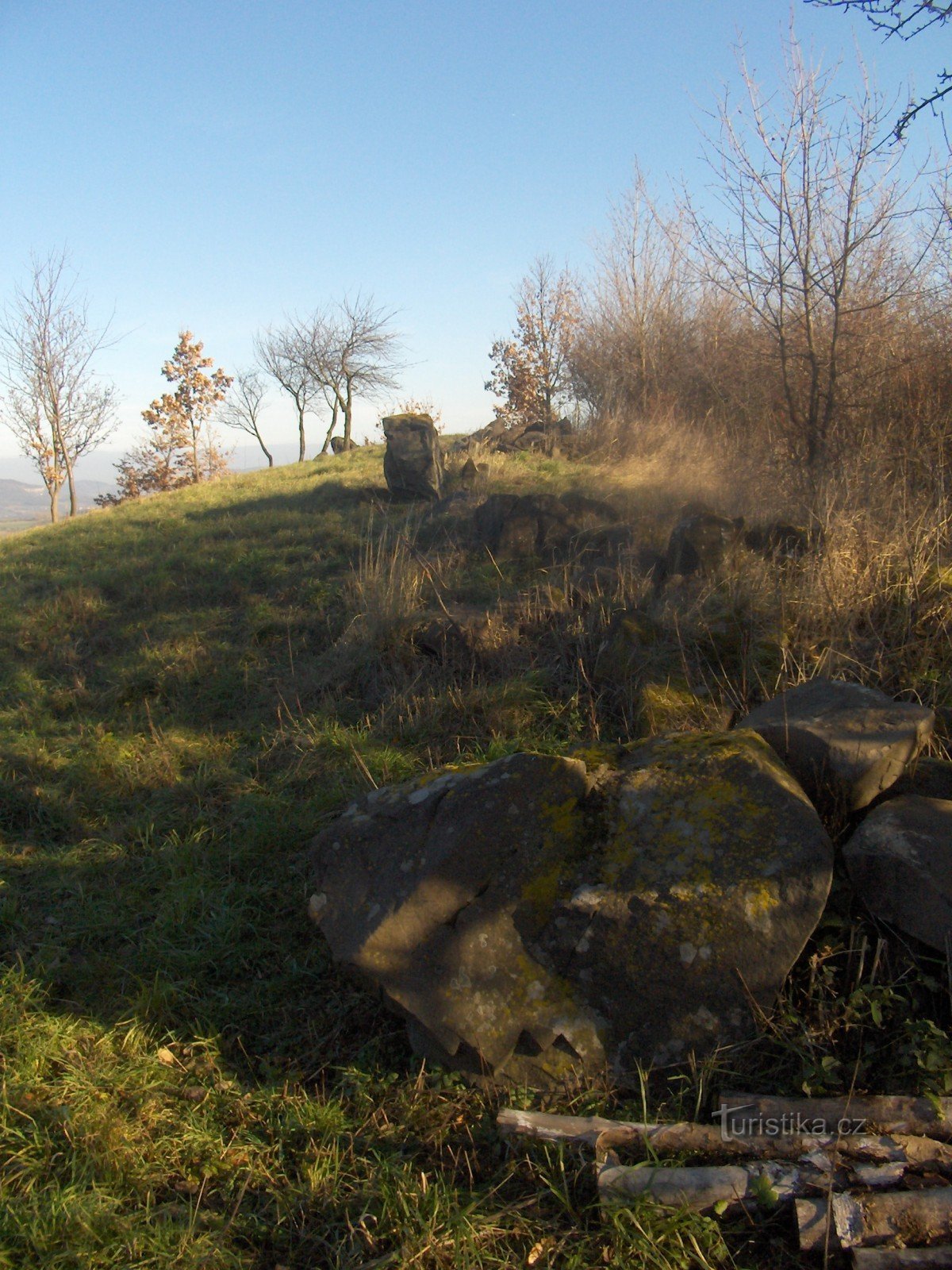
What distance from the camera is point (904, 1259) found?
1.87 m

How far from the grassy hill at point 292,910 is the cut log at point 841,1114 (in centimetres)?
9

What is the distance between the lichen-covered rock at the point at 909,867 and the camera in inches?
98.3

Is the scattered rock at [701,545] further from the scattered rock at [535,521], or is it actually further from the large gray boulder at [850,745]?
the large gray boulder at [850,745]

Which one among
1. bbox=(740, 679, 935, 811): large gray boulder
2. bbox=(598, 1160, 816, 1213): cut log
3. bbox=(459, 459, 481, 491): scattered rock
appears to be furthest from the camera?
bbox=(459, 459, 481, 491): scattered rock

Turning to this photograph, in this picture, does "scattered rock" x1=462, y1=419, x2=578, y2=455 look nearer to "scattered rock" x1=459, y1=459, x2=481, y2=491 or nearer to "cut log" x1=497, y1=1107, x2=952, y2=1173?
"scattered rock" x1=459, y1=459, x2=481, y2=491

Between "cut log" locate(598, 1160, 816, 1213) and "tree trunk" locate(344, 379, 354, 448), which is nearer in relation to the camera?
"cut log" locate(598, 1160, 816, 1213)

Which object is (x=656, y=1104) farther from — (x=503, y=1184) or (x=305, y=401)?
(x=305, y=401)

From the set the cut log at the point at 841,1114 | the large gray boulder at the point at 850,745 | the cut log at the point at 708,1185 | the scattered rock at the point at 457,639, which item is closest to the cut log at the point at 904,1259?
the cut log at the point at 708,1185

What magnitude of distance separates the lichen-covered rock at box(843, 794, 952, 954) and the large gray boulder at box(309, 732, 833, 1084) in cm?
21

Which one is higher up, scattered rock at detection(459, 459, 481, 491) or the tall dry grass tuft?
scattered rock at detection(459, 459, 481, 491)

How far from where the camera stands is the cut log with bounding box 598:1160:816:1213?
6.77 ft

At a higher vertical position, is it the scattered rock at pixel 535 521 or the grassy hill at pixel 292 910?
the scattered rock at pixel 535 521

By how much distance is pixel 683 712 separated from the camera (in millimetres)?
4168

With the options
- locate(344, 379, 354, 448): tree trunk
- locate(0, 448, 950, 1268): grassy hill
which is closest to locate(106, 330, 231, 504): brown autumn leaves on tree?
locate(344, 379, 354, 448): tree trunk
